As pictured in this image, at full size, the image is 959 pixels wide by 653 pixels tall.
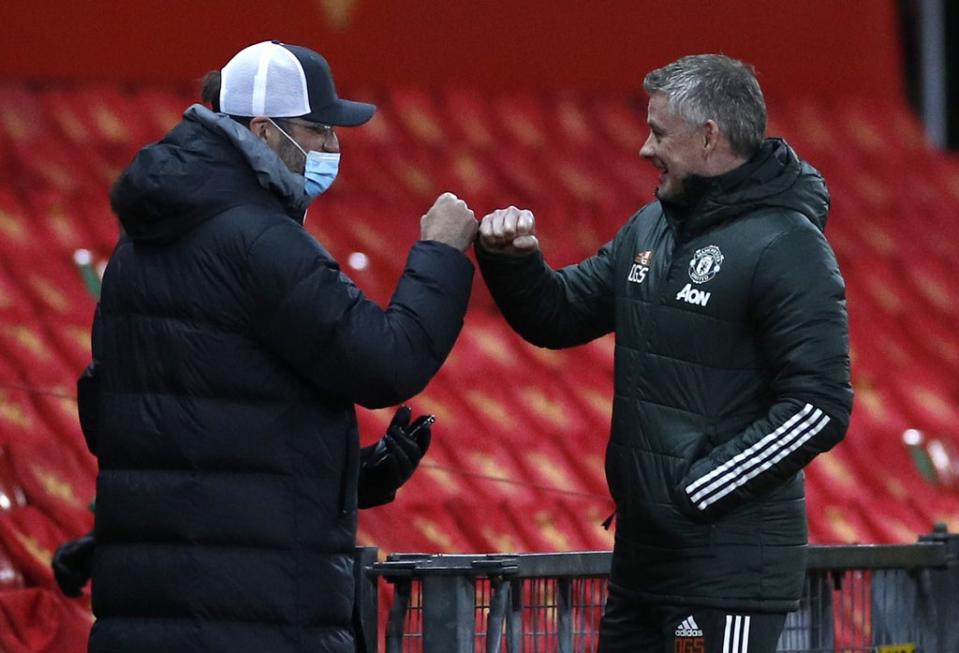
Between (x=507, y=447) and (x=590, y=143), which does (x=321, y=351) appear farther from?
(x=590, y=143)

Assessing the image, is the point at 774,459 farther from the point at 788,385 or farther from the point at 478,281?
the point at 478,281

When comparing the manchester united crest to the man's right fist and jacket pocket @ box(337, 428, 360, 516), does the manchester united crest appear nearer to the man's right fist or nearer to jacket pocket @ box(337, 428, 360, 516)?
the man's right fist

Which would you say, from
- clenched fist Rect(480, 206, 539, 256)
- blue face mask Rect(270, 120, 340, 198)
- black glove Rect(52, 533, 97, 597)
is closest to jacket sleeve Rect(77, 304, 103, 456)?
blue face mask Rect(270, 120, 340, 198)

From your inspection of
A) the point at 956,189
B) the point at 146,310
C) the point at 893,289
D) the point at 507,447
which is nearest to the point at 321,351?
the point at 146,310

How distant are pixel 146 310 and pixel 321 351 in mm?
240

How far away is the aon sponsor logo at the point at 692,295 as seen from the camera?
2.60m

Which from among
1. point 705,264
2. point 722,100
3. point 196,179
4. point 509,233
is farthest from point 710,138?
point 196,179

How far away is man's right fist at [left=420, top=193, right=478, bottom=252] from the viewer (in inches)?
97.7

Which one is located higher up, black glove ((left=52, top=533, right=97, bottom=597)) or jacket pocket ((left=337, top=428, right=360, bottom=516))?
black glove ((left=52, top=533, right=97, bottom=597))

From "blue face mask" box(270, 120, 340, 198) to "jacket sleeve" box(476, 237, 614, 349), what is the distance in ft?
1.09

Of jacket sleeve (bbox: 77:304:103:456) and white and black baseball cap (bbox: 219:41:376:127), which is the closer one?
white and black baseball cap (bbox: 219:41:376:127)

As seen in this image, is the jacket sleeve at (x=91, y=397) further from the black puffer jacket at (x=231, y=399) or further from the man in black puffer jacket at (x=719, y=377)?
the man in black puffer jacket at (x=719, y=377)

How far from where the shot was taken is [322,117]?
8.16 ft

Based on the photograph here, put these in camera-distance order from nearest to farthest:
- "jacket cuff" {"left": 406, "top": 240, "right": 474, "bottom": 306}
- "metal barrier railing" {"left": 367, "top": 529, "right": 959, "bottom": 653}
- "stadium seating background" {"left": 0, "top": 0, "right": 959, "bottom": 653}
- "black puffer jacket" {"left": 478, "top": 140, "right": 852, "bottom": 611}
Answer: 1. "jacket cuff" {"left": 406, "top": 240, "right": 474, "bottom": 306}
2. "black puffer jacket" {"left": 478, "top": 140, "right": 852, "bottom": 611}
3. "metal barrier railing" {"left": 367, "top": 529, "right": 959, "bottom": 653}
4. "stadium seating background" {"left": 0, "top": 0, "right": 959, "bottom": 653}
